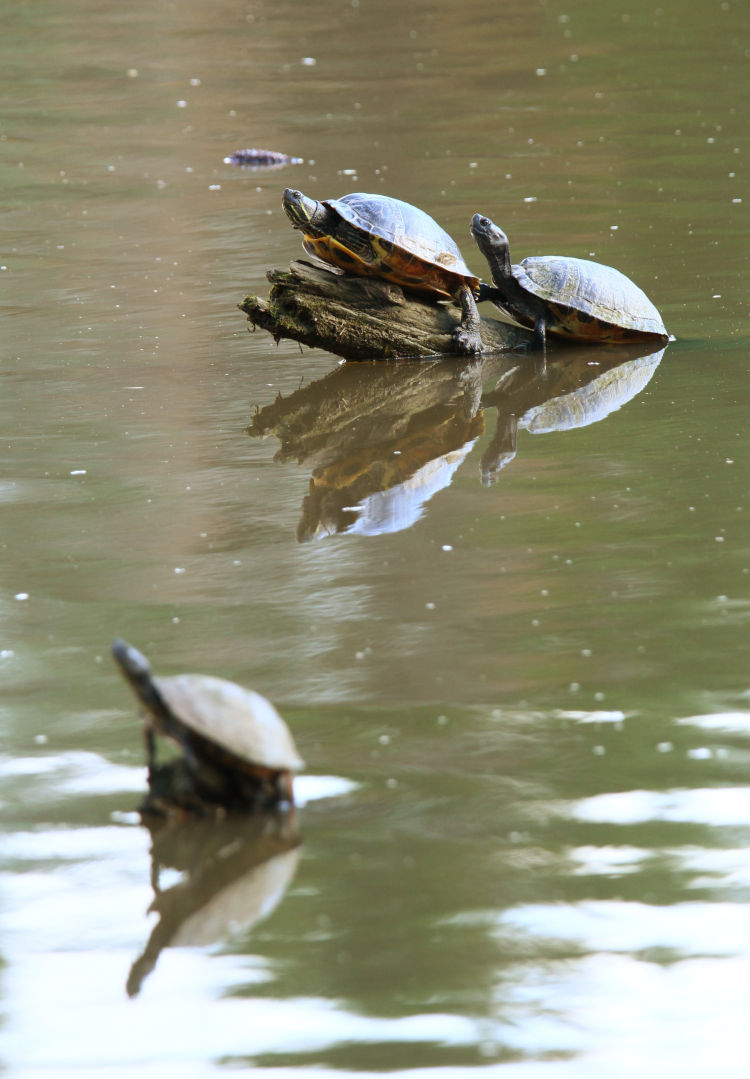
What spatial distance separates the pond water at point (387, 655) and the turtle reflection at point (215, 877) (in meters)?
0.01

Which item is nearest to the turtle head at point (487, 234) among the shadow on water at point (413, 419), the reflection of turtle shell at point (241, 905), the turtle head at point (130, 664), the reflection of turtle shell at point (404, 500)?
the shadow on water at point (413, 419)

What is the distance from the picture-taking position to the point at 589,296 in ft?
24.0

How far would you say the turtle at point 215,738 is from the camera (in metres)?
3.29

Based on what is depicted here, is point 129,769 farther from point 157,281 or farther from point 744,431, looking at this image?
point 157,281

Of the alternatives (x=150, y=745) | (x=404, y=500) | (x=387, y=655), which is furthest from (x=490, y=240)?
(x=150, y=745)

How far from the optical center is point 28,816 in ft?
11.9

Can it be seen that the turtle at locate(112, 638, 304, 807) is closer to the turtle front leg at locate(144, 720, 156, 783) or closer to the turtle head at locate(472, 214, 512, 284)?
the turtle front leg at locate(144, 720, 156, 783)

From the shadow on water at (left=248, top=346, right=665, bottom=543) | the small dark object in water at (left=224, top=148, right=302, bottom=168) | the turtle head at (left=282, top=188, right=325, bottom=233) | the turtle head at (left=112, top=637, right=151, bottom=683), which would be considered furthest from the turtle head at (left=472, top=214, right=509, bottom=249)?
the small dark object in water at (left=224, top=148, right=302, bottom=168)

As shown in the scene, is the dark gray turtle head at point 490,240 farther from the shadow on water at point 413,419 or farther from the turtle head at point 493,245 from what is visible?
the shadow on water at point 413,419

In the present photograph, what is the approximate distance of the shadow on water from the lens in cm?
576

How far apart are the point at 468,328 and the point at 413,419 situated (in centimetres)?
110

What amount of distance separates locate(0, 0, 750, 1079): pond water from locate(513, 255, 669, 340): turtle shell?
0.67 feet

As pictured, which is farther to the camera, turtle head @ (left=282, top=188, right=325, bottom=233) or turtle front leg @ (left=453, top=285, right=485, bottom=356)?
turtle front leg @ (left=453, top=285, right=485, bottom=356)

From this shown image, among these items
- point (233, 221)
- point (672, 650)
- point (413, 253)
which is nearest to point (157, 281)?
point (233, 221)
